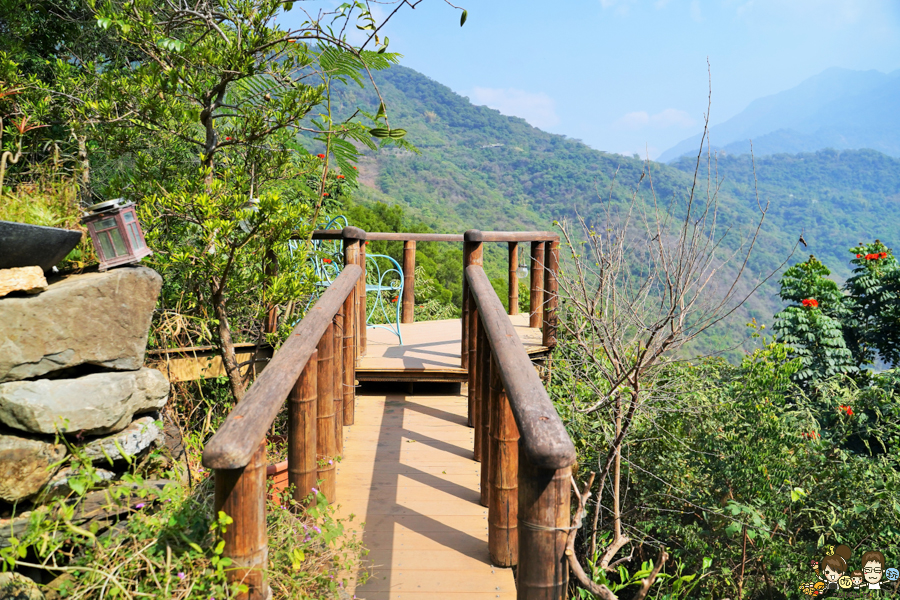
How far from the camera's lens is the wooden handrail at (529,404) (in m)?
1.36

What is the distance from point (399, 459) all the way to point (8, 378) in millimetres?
1920

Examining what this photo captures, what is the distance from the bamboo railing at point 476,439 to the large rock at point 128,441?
109 centimetres

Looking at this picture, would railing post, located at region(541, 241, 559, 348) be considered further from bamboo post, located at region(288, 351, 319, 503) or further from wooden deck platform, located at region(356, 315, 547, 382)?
bamboo post, located at region(288, 351, 319, 503)

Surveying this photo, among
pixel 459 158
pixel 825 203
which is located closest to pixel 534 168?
pixel 459 158

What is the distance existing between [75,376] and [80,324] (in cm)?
29

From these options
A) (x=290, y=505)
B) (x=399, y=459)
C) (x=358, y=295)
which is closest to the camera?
(x=290, y=505)

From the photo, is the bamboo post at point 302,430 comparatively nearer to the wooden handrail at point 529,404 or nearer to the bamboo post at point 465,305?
the wooden handrail at point 529,404

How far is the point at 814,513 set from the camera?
3.88 m

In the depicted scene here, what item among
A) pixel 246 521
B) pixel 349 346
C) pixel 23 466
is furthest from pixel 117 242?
pixel 246 521

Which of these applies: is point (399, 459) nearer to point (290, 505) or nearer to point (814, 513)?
point (290, 505)

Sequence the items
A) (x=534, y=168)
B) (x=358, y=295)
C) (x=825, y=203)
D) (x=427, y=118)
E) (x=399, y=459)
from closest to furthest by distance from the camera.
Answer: (x=399, y=459) < (x=358, y=295) < (x=534, y=168) < (x=427, y=118) < (x=825, y=203)

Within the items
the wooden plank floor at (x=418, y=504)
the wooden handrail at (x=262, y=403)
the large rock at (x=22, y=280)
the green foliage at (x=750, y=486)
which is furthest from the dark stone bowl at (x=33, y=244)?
the green foliage at (x=750, y=486)

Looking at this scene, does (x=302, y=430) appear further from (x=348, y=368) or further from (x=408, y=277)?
(x=408, y=277)

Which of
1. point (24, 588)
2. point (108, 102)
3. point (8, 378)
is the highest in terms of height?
point (108, 102)
